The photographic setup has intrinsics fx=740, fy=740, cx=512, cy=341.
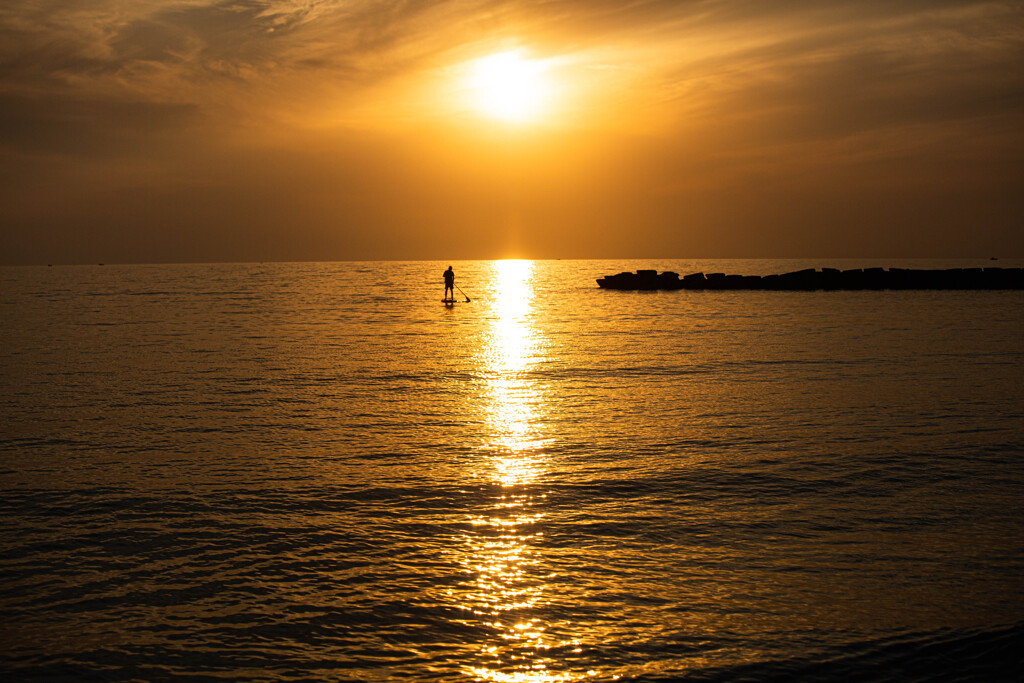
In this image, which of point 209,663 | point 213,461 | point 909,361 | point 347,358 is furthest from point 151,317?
point 209,663

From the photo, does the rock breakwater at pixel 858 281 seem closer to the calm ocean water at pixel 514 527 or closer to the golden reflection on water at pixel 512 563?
the calm ocean water at pixel 514 527

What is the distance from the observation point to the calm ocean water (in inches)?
233

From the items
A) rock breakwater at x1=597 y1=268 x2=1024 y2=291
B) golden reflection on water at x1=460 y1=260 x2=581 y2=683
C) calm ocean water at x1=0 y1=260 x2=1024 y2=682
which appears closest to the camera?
golden reflection on water at x1=460 y1=260 x2=581 y2=683

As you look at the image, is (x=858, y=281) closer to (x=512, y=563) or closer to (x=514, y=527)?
(x=514, y=527)

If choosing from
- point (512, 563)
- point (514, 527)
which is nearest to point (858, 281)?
point (514, 527)

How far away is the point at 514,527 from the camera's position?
28.3 ft

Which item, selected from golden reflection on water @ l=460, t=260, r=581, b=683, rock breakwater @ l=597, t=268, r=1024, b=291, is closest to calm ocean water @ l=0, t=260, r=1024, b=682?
golden reflection on water @ l=460, t=260, r=581, b=683

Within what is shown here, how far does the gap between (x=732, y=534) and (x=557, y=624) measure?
299 cm

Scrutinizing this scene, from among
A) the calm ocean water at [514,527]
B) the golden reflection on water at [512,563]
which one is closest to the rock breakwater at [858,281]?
the calm ocean water at [514,527]

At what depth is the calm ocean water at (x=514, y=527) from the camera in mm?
5914

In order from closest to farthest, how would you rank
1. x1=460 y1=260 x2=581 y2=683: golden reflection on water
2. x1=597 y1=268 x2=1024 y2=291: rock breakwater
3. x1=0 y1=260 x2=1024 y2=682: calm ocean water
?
x1=460 y1=260 x2=581 y2=683: golden reflection on water
x1=0 y1=260 x2=1024 y2=682: calm ocean water
x1=597 y1=268 x2=1024 y2=291: rock breakwater

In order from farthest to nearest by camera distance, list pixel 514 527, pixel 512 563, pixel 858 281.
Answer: pixel 858 281 → pixel 514 527 → pixel 512 563

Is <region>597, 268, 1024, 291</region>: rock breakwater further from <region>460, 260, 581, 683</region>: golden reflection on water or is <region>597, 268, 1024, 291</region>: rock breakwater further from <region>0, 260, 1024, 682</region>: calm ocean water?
<region>460, 260, 581, 683</region>: golden reflection on water

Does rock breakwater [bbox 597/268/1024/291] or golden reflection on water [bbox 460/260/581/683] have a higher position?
rock breakwater [bbox 597/268/1024/291]
